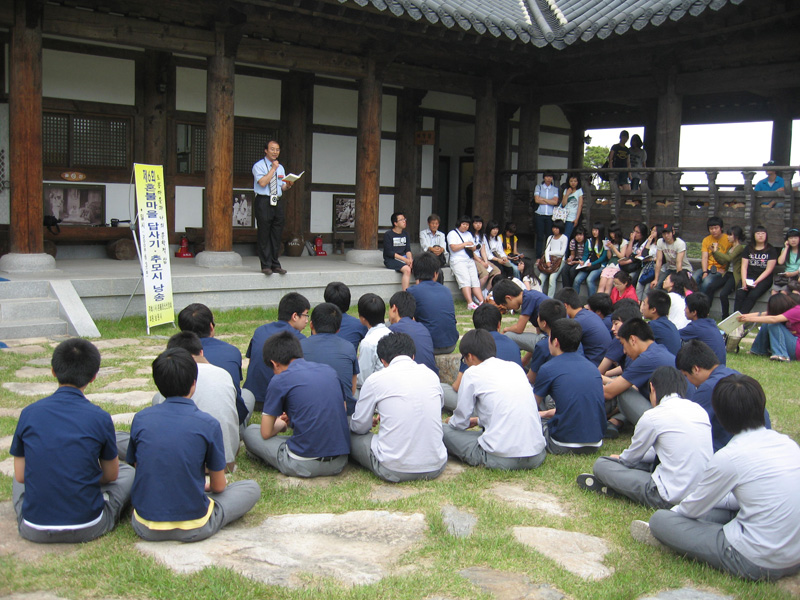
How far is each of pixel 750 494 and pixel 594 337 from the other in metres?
3.06

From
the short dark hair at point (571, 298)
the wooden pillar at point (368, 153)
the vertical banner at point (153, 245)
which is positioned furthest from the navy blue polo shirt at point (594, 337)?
the wooden pillar at point (368, 153)

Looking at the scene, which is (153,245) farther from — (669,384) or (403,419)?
(669,384)

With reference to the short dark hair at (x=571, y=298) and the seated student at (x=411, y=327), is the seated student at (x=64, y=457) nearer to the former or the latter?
the seated student at (x=411, y=327)

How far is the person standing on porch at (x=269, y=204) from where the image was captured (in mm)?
9922

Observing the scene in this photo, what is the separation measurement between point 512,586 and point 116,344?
233 inches

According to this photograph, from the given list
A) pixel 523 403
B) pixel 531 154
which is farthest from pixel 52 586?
pixel 531 154

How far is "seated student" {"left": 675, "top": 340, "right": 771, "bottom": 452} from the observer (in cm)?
458

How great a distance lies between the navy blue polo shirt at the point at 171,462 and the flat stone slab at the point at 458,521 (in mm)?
1243

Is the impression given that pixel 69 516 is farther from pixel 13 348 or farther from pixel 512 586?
pixel 13 348

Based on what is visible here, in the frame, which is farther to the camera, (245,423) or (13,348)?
(13,348)

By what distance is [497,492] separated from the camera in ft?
15.1

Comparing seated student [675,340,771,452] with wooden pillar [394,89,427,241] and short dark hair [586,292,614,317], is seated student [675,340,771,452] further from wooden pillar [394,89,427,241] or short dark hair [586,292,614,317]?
wooden pillar [394,89,427,241]

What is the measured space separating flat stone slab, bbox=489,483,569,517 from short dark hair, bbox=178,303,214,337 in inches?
88.5

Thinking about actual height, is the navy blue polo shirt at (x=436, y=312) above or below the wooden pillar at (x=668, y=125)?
below
